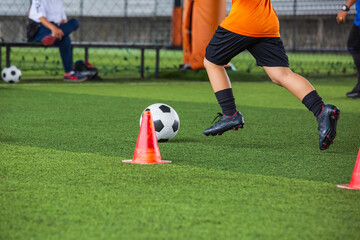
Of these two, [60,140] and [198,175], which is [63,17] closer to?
[60,140]

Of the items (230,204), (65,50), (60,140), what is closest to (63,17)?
(65,50)

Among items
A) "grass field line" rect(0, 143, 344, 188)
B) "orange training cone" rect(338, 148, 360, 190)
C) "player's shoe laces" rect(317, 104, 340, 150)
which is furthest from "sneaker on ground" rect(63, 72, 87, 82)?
"orange training cone" rect(338, 148, 360, 190)

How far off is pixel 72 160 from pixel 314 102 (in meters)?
1.47

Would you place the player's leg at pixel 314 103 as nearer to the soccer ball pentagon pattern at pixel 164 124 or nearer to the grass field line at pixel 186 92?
the soccer ball pentagon pattern at pixel 164 124

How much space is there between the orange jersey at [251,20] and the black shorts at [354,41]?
149 inches

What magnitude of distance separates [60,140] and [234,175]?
4.80 ft

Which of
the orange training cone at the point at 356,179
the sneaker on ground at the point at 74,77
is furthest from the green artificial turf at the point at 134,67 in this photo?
the orange training cone at the point at 356,179

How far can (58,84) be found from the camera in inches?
360

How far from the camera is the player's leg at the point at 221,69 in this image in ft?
13.3

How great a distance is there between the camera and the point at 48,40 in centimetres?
930

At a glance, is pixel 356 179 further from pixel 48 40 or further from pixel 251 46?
pixel 48 40

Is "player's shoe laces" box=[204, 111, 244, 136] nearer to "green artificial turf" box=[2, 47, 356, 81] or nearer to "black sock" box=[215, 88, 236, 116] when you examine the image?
"black sock" box=[215, 88, 236, 116]

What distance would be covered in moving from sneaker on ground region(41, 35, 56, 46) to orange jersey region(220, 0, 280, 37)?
5.68 meters

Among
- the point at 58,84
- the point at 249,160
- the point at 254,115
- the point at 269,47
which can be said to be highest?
the point at 269,47
